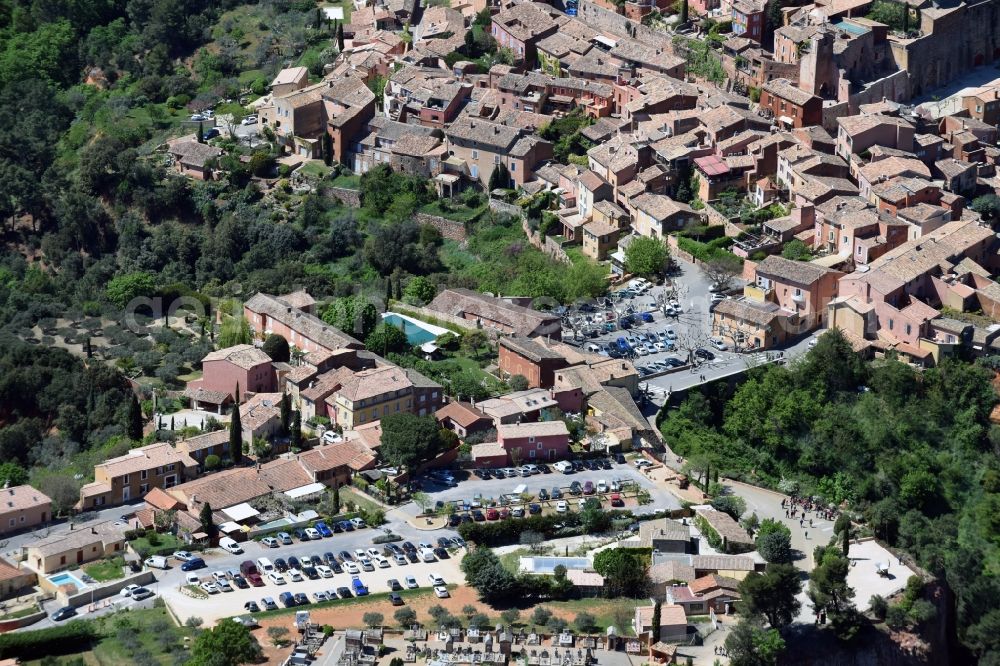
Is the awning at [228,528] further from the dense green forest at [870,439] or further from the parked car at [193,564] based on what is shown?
the dense green forest at [870,439]

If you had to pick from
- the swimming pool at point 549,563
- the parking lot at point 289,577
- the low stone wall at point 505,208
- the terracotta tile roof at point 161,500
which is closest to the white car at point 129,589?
the parking lot at point 289,577

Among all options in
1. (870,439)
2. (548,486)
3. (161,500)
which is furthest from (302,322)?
(870,439)

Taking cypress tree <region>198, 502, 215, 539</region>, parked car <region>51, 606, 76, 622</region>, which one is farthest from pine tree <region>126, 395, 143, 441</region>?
parked car <region>51, 606, 76, 622</region>

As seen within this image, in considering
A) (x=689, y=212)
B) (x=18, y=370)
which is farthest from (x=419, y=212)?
(x=18, y=370)

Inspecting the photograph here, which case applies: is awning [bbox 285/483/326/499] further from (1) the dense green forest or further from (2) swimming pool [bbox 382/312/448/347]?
(1) the dense green forest

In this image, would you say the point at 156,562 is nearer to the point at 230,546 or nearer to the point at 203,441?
the point at 230,546

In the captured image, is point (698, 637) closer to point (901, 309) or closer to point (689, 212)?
point (901, 309)
